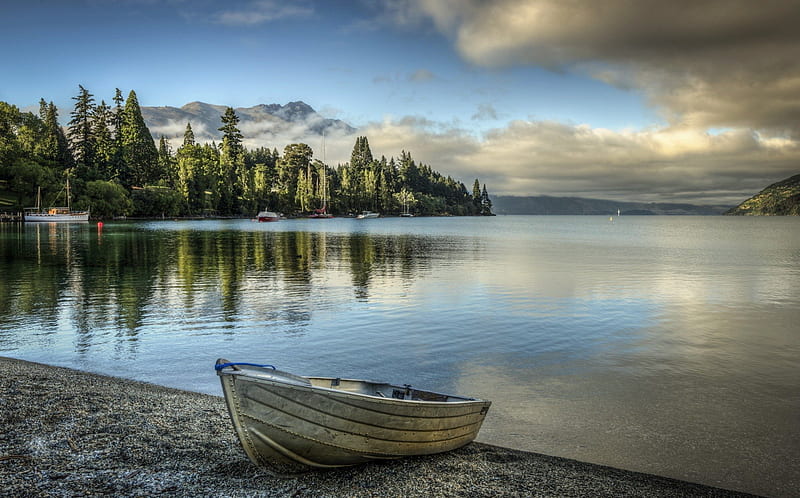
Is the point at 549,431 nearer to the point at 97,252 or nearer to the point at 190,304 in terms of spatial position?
the point at 190,304

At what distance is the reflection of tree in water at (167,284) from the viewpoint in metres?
21.5

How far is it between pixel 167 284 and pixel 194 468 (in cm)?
2632

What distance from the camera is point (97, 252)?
51.1m

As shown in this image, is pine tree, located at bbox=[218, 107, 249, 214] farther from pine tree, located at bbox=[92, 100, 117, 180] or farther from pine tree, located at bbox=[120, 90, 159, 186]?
pine tree, located at bbox=[92, 100, 117, 180]

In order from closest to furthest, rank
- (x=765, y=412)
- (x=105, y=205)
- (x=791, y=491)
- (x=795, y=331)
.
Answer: (x=791, y=491)
(x=765, y=412)
(x=795, y=331)
(x=105, y=205)

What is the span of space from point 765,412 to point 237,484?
1204 cm

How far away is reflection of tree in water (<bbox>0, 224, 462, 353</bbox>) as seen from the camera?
21531mm

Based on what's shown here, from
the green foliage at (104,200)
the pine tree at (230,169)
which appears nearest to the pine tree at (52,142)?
the green foliage at (104,200)

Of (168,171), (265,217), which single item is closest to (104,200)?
(168,171)

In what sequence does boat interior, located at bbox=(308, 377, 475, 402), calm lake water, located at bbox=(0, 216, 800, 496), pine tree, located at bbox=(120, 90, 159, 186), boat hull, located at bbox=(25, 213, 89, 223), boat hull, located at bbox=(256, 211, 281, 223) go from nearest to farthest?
boat interior, located at bbox=(308, 377, 475, 402)
calm lake water, located at bbox=(0, 216, 800, 496)
boat hull, located at bbox=(25, 213, 89, 223)
boat hull, located at bbox=(256, 211, 281, 223)
pine tree, located at bbox=(120, 90, 159, 186)

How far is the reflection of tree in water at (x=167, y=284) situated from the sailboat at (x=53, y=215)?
66.5 m

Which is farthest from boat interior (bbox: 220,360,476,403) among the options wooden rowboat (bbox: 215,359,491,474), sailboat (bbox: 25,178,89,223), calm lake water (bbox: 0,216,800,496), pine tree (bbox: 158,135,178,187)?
Result: pine tree (bbox: 158,135,178,187)

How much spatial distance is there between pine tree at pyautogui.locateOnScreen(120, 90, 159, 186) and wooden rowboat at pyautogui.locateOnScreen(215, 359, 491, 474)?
16684 centimetres

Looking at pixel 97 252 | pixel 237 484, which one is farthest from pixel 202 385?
pixel 97 252
